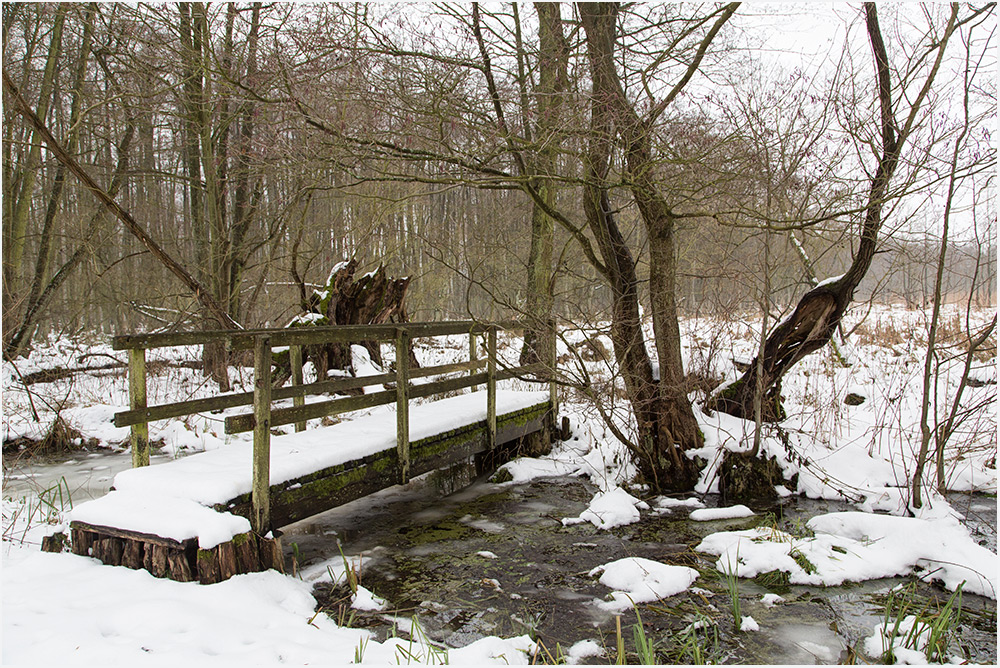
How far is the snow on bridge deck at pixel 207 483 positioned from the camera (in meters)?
3.91

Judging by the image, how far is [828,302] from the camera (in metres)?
7.08

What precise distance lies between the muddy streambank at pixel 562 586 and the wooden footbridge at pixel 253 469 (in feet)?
1.70

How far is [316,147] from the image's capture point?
223 inches

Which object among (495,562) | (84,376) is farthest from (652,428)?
(84,376)

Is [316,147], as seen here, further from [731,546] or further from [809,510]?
[809,510]

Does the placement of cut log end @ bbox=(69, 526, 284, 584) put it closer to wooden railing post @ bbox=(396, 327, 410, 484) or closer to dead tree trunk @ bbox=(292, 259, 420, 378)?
wooden railing post @ bbox=(396, 327, 410, 484)

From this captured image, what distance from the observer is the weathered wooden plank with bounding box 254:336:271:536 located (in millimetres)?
4301

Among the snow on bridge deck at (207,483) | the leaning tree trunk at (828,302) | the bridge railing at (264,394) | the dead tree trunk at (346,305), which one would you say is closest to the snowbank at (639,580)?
the bridge railing at (264,394)

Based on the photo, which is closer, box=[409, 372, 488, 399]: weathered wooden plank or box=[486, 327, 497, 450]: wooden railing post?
box=[409, 372, 488, 399]: weathered wooden plank

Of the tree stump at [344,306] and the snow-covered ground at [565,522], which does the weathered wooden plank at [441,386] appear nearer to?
the snow-covered ground at [565,522]

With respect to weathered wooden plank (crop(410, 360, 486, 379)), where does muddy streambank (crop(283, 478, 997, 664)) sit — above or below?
below

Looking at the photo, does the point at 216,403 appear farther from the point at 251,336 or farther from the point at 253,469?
the point at 253,469

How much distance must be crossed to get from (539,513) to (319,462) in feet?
7.74

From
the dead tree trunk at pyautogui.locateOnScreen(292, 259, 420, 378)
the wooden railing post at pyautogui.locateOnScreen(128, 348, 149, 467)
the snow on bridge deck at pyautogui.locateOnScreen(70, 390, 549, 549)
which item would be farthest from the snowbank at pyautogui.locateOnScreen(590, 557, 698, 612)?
the dead tree trunk at pyautogui.locateOnScreen(292, 259, 420, 378)
